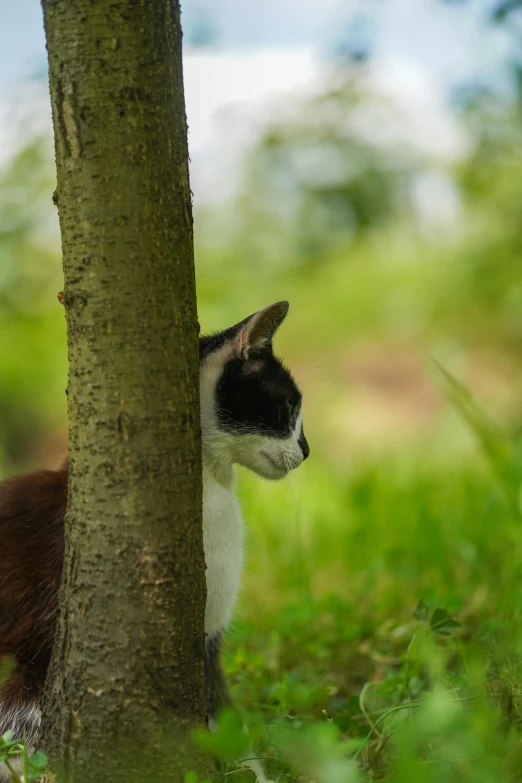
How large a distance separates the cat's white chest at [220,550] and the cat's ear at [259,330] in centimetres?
24

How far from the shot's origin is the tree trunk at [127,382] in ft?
3.53

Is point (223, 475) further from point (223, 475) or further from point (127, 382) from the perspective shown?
point (127, 382)

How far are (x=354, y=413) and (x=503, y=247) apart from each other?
189cm

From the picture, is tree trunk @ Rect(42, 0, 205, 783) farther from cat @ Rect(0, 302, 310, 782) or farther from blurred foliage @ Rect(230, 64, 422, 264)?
blurred foliage @ Rect(230, 64, 422, 264)

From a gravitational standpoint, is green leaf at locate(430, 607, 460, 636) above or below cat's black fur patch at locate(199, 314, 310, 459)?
below

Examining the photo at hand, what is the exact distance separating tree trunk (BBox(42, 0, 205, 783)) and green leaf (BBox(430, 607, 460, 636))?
1.72 ft

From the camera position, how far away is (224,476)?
1.54 m

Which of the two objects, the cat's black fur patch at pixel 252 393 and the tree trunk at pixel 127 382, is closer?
the tree trunk at pixel 127 382

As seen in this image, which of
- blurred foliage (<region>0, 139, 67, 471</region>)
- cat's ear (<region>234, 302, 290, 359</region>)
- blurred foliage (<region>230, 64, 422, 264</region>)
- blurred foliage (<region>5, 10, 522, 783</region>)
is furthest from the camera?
blurred foliage (<region>230, 64, 422, 264</region>)

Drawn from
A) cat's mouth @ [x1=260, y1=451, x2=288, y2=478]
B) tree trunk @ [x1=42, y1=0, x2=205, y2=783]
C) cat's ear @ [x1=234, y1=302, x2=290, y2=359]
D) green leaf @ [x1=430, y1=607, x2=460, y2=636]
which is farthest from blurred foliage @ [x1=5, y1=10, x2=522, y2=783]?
cat's ear @ [x1=234, y1=302, x2=290, y2=359]

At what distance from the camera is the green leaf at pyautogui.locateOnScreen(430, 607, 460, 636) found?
4.79 feet

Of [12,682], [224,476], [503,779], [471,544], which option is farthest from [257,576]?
[503,779]

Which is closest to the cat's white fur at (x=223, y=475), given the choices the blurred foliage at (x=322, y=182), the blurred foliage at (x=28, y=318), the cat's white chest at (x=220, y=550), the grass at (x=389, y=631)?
the cat's white chest at (x=220, y=550)

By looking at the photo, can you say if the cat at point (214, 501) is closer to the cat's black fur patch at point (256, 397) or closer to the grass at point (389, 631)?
the cat's black fur patch at point (256, 397)
